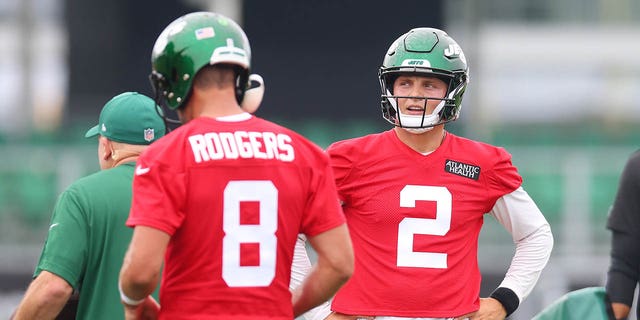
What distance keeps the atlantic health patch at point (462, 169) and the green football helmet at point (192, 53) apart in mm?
1390

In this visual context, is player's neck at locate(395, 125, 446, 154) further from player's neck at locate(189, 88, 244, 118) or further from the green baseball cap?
player's neck at locate(189, 88, 244, 118)

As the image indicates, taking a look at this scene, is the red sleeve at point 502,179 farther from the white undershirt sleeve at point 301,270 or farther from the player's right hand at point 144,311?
the player's right hand at point 144,311

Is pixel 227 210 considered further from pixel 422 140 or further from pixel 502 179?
pixel 502 179

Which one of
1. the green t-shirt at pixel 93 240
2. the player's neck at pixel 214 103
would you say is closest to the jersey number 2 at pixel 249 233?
the player's neck at pixel 214 103

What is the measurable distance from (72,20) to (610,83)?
1978 cm

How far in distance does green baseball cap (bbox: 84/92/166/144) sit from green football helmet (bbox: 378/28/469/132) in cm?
98

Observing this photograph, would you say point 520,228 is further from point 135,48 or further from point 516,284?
point 135,48

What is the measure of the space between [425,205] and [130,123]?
4.03ft

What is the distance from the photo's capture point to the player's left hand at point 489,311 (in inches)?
195

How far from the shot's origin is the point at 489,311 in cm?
499

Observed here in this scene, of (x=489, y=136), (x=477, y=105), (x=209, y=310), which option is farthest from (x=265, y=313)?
(x=477, y=105)

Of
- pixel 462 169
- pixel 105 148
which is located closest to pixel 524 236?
pixel 462 169

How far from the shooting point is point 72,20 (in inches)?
676

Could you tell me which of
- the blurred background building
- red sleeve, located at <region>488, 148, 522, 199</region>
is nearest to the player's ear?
red sleeve, located at <region>488, 148, 522, 199</region>
